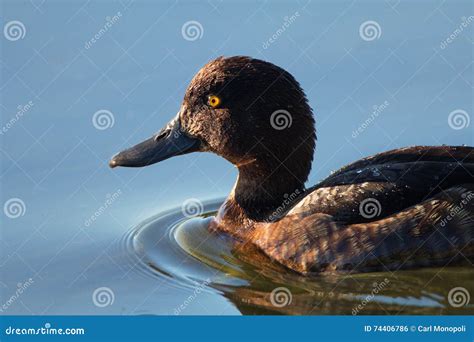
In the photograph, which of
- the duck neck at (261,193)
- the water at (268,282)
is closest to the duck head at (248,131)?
the duck neck at (261,193)

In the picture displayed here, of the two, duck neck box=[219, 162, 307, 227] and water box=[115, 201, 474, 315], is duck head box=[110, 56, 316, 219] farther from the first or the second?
water box=[115, 201, 474, 315]

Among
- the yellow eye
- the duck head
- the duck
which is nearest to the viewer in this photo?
the duck

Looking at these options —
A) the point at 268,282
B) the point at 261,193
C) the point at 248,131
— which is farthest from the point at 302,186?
the point at 268,282

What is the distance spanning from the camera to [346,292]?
9273 mm

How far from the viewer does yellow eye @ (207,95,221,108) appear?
35.3 feet

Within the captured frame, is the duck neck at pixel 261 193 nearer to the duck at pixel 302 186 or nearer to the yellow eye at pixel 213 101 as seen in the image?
the duck at pixel 302 186

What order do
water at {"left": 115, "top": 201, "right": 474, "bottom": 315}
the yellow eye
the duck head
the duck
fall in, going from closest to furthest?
water at {"left": 115, "top": 201, "right": 474, "bottom": 315} → the duck → the duck head → the yellow eye

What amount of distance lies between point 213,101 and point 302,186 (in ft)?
3.97

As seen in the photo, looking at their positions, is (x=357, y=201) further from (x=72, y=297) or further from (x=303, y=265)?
(x=72, y=297)

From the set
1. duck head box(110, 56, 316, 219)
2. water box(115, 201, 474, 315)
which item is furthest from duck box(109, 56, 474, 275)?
water box(115, 201, 474, 315)

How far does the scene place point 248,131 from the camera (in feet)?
35.2

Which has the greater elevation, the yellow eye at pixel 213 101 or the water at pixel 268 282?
the yellow eye at pixel 213 101

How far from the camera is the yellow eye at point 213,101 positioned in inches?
424

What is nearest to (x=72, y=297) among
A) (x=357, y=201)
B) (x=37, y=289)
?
(x=37, y=289)
